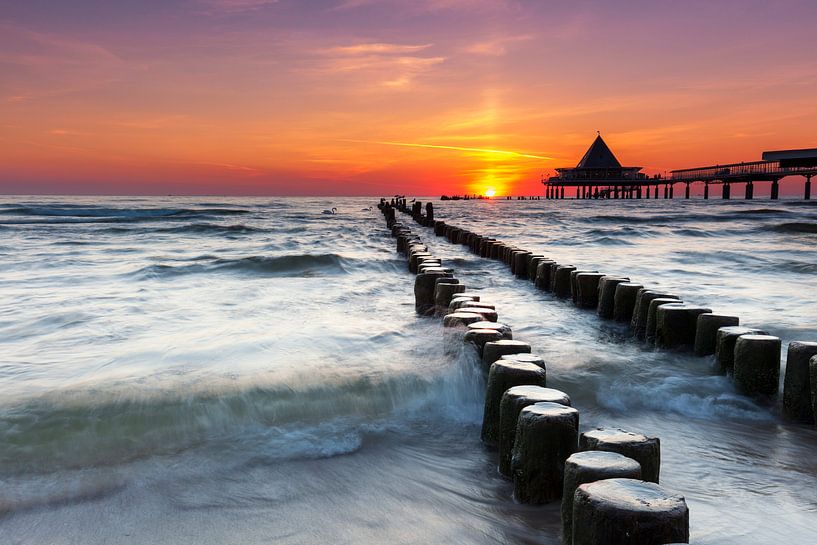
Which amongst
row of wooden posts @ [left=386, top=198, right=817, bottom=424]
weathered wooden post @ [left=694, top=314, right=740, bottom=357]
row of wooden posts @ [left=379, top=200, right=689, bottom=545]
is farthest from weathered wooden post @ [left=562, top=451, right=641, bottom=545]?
weathered wooden post @ [left=694, top=314, right=740, bottom=357]

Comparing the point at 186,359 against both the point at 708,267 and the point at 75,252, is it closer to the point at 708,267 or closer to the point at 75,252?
the point at 708,267

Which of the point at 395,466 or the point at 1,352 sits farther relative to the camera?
the point at 1,352

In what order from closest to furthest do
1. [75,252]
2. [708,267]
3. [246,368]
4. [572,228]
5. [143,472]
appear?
[143,472] → [246,368] → [708,267] → [75,252] → [572,228]

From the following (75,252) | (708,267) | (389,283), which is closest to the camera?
(389,283)

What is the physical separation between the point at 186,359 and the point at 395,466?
2878mm

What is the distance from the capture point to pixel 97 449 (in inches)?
148

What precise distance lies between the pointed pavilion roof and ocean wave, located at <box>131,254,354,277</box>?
6601cm

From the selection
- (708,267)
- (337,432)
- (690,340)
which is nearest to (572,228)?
(708,267)

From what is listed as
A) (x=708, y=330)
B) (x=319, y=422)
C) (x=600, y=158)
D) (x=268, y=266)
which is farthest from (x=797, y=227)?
(x=600, y=158)

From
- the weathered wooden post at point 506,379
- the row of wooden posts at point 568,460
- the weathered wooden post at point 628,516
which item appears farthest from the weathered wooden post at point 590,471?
the weathered wooden post at point 506,379

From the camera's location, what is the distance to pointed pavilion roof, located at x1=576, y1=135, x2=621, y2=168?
74812 mm

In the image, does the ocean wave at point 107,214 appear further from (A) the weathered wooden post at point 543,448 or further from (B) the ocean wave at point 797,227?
(A) the weathered wooden post at point 543,448

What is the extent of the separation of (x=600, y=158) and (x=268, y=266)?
224 feet

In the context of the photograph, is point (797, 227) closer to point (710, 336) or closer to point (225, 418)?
point (710, 336)
